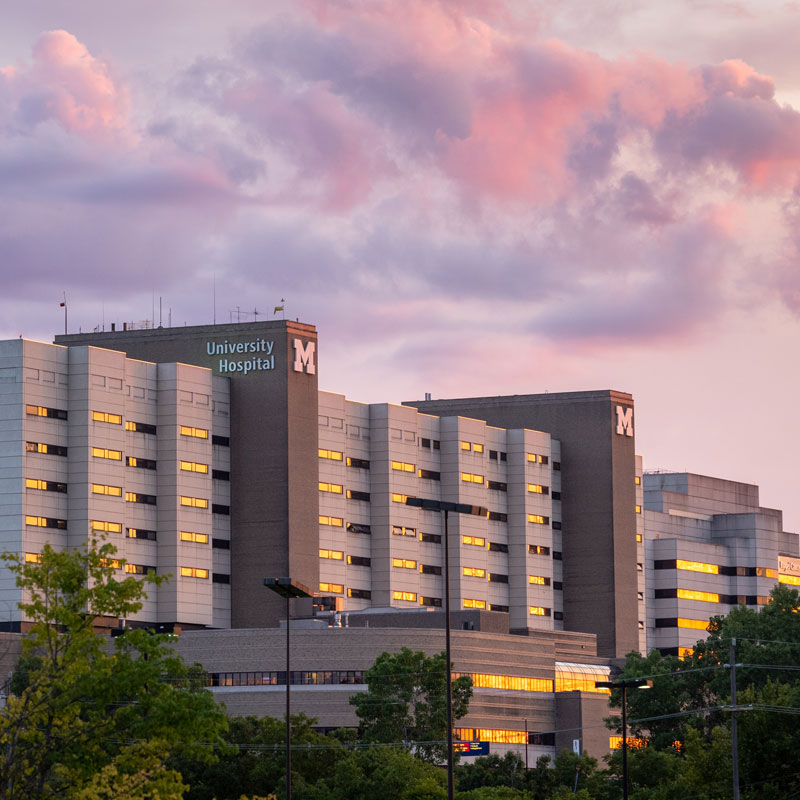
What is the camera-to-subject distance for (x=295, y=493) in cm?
19638

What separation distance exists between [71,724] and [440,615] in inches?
4897

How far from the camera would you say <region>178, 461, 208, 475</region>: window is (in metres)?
192

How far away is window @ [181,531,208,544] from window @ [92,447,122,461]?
433 inches

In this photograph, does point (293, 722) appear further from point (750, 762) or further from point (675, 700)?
point (675, 700)

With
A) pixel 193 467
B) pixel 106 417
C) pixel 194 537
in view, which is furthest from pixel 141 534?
pixel 106 417

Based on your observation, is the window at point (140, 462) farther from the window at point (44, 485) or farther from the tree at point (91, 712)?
Result: the tree at point (91, 712)

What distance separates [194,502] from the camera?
631 feet

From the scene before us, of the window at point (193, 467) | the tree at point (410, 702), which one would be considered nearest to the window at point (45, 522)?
the window at point (193, 467)

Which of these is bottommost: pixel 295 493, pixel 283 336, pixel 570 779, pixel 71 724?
pixel 570 779

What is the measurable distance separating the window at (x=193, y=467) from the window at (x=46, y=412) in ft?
47.3

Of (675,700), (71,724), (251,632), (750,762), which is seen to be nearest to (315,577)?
(251,632)

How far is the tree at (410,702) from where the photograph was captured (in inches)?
5856

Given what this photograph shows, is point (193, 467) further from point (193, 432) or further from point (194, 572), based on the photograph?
point (194, 572)

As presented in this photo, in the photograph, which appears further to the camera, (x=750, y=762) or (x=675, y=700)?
(x=675, y=700)
